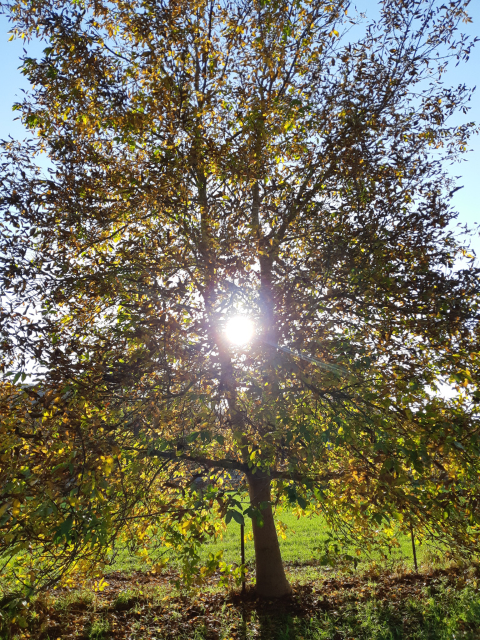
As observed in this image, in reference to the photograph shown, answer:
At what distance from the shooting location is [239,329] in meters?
5.44

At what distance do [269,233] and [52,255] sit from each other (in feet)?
12.0

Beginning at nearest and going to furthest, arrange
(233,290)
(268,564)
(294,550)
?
(233,290)
(268,564)
(294,550)

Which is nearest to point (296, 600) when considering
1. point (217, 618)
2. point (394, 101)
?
point (217, 618)

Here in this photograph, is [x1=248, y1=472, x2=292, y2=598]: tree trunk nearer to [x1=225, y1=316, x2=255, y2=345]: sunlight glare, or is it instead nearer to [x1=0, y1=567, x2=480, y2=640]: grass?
[x1=0, y1=567, x2=480, y2=640]: grass

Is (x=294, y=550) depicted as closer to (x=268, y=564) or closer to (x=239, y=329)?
(x=268, y=564)

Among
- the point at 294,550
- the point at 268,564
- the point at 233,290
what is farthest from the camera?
the point at 294,550

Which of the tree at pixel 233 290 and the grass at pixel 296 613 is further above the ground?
the tree at pixel 233 290

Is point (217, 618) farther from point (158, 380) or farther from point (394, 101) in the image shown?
point (394, 101)

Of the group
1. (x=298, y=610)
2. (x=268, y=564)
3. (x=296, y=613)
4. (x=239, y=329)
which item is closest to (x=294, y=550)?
(x=268, y=564)

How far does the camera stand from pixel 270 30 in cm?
623

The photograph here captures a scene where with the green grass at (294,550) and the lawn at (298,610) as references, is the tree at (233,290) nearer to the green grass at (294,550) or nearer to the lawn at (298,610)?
the lawn at (298,610)

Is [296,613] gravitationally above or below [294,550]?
below

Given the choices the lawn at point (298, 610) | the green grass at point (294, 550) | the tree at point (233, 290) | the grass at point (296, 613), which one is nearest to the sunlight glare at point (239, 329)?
the tree at point (233, 290)

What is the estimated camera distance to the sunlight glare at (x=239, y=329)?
5293 mm
